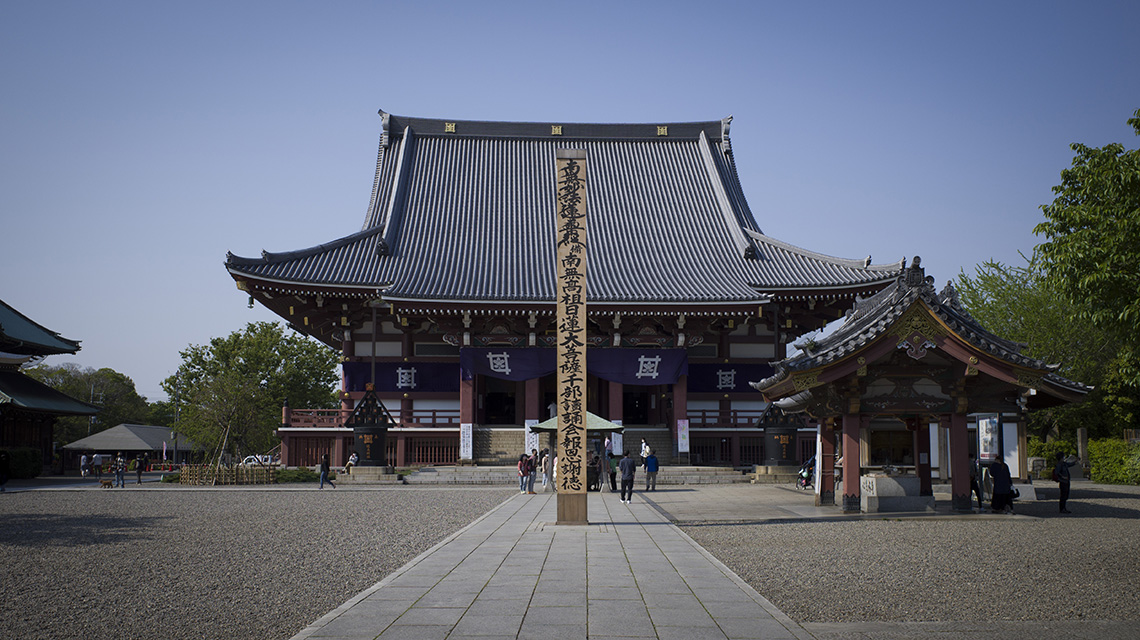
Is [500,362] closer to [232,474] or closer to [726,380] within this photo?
[726,380]

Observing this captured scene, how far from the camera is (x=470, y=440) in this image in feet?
104

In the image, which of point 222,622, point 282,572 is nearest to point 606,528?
point 282,572

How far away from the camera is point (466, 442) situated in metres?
31.6

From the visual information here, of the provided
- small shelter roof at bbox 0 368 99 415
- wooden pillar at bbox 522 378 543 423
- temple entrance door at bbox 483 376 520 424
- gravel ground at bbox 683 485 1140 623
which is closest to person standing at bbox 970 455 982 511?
gravel ground at bbox 683 485 1140 623

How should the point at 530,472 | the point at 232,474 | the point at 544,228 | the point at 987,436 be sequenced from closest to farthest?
1. the point at 987,436
2. the point at 530,472
3. the point at 232,474
4. the point at 544,228

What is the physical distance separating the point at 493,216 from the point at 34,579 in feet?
99.9

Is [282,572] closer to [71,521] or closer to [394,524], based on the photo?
[394,524]

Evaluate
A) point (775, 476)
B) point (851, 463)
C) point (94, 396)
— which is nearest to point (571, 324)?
point (851, 463)

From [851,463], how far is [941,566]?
668cm

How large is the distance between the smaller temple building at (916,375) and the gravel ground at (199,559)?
8.28m

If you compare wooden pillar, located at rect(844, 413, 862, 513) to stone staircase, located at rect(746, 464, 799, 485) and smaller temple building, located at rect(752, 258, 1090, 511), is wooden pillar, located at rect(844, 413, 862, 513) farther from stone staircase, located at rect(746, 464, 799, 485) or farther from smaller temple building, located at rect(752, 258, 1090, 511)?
stone staircase, located at rect(746, 464, 799, 485)

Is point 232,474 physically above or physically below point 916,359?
below

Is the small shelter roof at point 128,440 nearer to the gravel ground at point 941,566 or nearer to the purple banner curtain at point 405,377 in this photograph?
the purple banner curtain at point 405,377

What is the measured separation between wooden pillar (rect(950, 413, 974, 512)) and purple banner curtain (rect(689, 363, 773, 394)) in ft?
55.3
